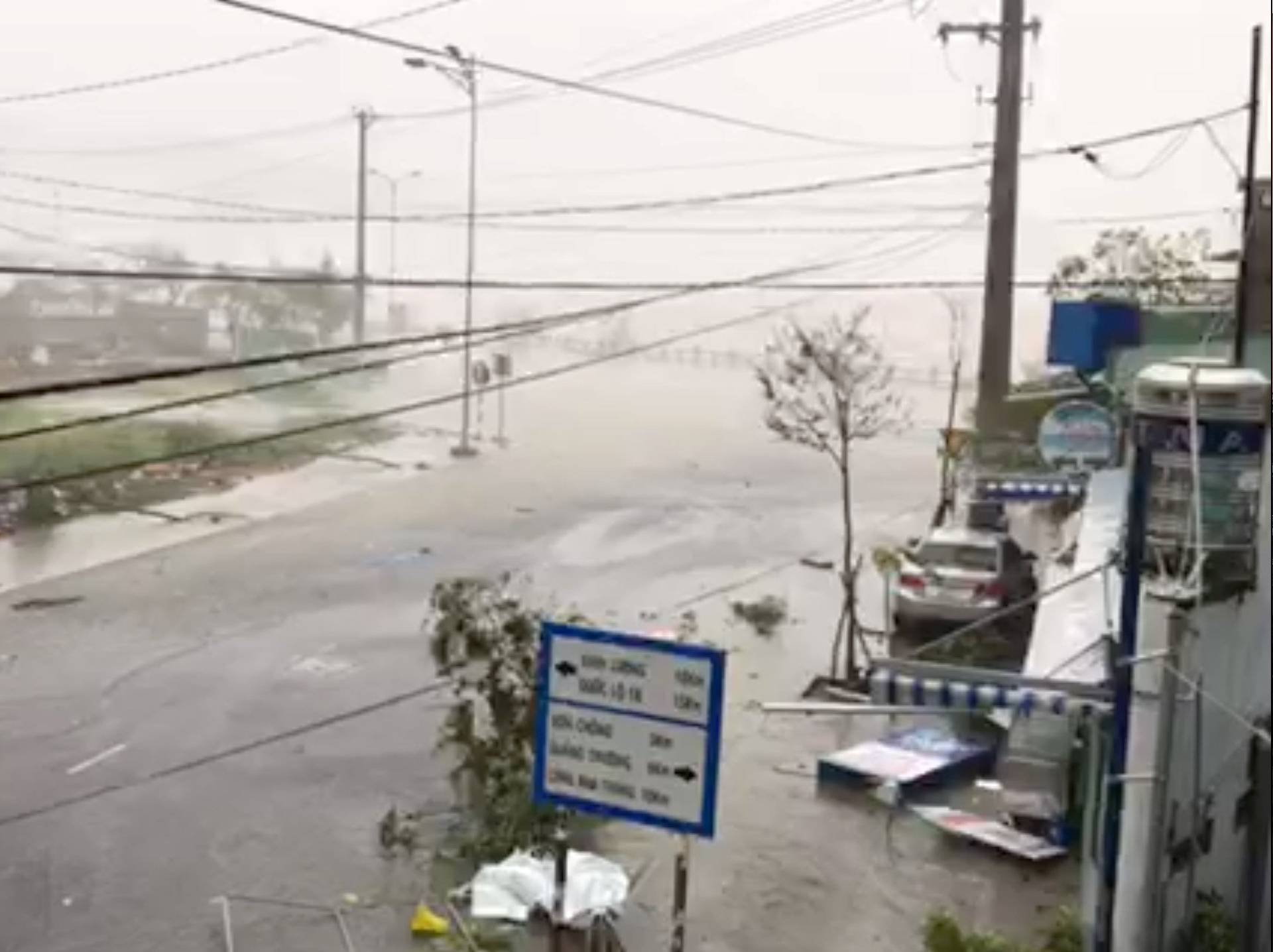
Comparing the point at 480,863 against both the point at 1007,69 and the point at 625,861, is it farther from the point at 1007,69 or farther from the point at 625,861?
the point at 1007,69

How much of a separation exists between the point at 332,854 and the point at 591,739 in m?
7.06

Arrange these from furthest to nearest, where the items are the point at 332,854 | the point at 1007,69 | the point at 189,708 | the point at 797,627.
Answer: the point at 1007,69
the point at 797,627
the point at 189,708
the point at 332,854

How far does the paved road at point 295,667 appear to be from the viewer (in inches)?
436

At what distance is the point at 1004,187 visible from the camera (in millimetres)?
22391

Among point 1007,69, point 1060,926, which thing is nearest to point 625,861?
point 1060,926

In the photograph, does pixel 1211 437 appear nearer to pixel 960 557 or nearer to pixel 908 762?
pixel 908 762

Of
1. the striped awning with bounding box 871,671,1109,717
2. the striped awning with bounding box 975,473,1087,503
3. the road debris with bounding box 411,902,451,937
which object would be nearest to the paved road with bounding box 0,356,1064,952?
the road debris with bounding box 411,902,451,937

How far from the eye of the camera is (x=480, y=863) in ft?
35.6

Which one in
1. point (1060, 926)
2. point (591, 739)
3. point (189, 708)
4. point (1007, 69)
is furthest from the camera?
point (1007, 69)

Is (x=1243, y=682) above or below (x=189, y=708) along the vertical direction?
above

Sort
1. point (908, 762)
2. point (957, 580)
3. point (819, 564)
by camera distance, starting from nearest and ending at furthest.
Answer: point (908, 762) → point (957, 580) → point (819, 564)

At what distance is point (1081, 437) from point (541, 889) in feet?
30.2

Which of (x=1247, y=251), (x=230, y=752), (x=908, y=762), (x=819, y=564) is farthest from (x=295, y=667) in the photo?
(x=1247, y=251)

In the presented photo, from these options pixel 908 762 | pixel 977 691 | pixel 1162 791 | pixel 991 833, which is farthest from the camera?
pixel 908 762
